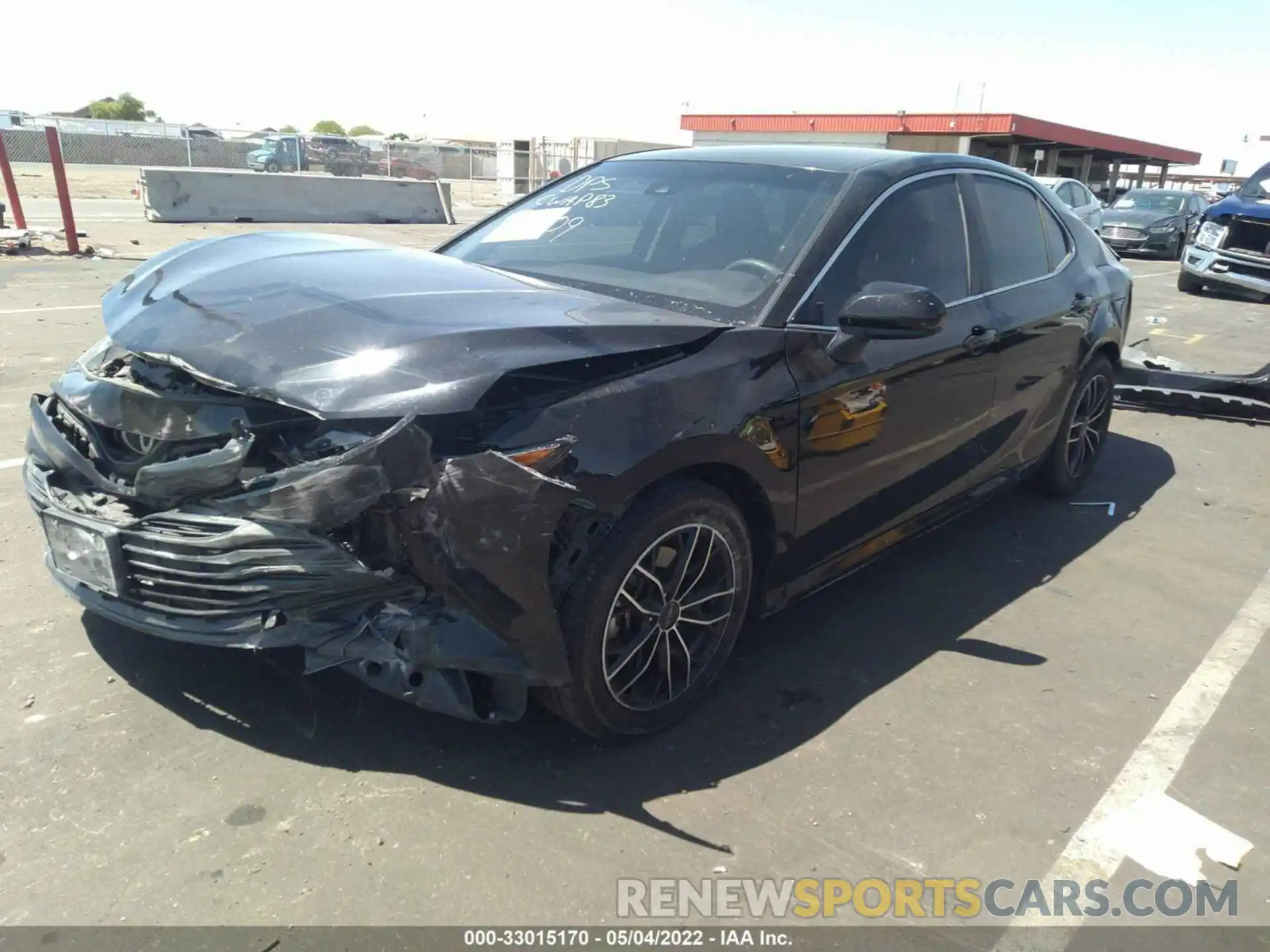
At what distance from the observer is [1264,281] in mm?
14039

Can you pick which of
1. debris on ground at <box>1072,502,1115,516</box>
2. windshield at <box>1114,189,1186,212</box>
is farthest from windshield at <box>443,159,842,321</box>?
windshield at <box>1114,189,1186,212</box>

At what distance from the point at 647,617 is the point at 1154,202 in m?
23.9

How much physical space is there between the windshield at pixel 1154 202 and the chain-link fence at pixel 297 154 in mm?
12025

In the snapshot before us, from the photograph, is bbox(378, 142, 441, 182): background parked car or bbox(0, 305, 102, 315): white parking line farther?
bbox(378, 142, 441, 182): background parked car

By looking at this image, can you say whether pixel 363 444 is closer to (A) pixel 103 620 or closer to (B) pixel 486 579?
(B) pixel 486 579

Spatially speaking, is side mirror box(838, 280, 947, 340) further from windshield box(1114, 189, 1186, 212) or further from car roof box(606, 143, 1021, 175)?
windshield box(1114, 189, 1186, 212)

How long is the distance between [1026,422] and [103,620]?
3994 millimetres

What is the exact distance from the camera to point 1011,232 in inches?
174

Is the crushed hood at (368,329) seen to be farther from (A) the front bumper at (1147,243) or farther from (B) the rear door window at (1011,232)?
(A) the front bumper at (1147,243)

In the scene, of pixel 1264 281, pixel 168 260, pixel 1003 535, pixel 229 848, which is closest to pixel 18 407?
pixel 168 260

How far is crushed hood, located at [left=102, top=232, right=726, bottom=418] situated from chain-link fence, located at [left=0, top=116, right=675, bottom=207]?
718 inches

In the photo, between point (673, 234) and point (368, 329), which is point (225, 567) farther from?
point (673, 234)

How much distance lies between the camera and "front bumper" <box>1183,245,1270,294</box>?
46.1 feet

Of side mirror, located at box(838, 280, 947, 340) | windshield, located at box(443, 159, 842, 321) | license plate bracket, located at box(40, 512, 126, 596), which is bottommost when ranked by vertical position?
license plate bracket, located at box(40, 512, 126, 596)
